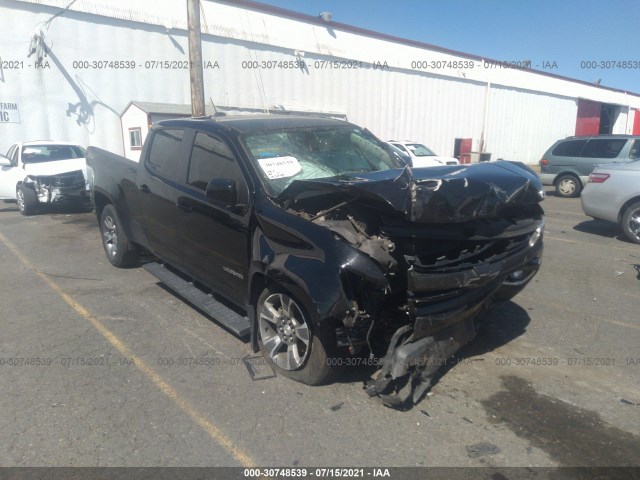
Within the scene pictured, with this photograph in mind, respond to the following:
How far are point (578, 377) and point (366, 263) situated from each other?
200 centimetres

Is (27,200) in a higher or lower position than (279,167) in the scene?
lower

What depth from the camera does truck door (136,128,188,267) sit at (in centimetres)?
474

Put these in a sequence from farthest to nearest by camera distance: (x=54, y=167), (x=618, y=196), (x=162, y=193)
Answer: (x=54, y=167), (x=618, y=196), (x=162, y=193)

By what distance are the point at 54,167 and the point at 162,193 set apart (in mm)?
8533

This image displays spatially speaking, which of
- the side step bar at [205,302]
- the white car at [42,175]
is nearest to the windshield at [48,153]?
the white car at [42,175]

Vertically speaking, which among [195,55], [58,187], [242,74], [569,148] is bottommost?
[58,187]

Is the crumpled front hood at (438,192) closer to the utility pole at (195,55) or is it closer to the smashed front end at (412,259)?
the smashed front end at (412,259)

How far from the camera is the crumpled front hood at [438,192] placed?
3.07 metres

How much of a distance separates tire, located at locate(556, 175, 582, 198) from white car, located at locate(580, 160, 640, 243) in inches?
229

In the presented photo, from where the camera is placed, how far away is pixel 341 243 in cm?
311

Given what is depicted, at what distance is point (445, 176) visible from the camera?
3445 mm

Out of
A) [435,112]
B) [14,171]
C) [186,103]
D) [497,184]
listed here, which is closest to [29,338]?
[497,184]

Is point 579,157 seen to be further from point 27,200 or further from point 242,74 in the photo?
point 27,200

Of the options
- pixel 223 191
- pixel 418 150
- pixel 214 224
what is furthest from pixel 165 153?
pixel 418 150
